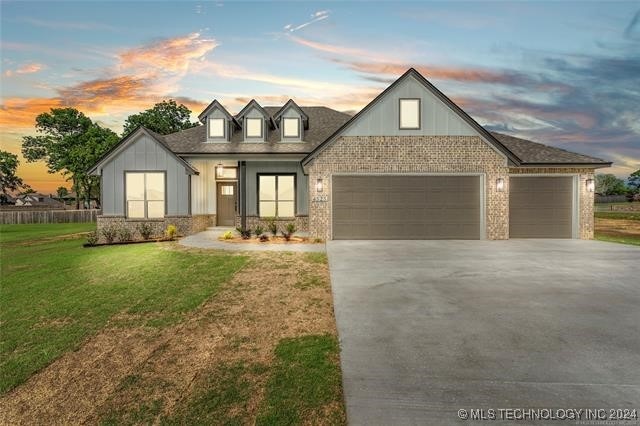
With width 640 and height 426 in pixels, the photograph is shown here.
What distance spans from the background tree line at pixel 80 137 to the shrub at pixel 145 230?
971 inches

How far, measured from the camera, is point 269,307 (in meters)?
5.23

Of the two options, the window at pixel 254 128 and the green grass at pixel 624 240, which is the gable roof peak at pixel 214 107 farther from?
the green grass at pixel 624 240

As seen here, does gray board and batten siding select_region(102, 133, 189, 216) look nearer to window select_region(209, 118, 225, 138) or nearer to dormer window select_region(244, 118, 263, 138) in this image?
window select_region(209, 118, 225, 138)

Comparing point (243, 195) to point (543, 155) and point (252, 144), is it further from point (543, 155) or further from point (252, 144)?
point (543, 155)

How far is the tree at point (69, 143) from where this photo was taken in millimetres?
35656

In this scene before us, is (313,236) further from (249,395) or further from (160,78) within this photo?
(160,78)

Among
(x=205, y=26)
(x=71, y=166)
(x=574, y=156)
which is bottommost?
(x=574, y=156)

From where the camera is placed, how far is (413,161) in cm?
1334

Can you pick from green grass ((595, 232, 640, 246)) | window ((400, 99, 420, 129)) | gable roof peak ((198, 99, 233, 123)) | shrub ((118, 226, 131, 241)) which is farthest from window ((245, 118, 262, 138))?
green grass ((595, 232, 640, 246))

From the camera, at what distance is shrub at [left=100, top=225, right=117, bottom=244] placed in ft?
42.8

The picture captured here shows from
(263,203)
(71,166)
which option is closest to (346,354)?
(263,203)

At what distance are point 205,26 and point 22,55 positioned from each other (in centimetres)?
952

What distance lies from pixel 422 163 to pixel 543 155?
593cm

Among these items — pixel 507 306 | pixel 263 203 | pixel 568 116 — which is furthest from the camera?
pixel 568 116
